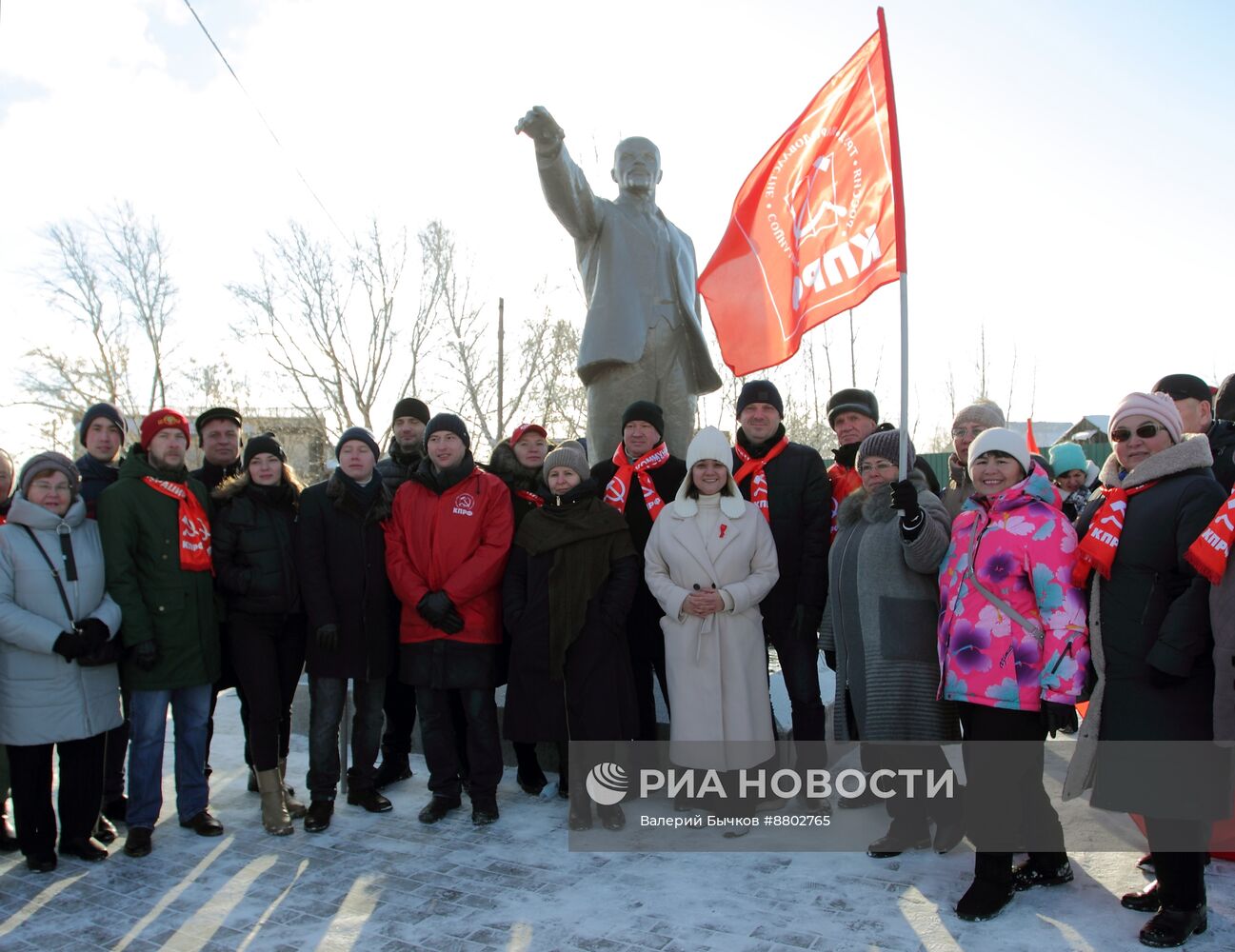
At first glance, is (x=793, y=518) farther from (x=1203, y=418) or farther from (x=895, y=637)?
(x=1203, y=418)

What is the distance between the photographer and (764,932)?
125 inches

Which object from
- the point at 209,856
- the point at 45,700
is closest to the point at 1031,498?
the point at 209,856

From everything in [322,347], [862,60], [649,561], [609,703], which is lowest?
[609,703]

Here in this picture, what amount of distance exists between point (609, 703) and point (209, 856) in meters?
1.91

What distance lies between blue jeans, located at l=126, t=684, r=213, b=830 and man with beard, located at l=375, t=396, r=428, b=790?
3.17 ft

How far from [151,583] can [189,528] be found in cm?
30

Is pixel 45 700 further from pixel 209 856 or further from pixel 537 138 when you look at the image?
pixel 537 138

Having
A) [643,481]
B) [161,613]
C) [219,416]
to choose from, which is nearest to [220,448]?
[219,416]

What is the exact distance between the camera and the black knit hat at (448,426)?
467cm

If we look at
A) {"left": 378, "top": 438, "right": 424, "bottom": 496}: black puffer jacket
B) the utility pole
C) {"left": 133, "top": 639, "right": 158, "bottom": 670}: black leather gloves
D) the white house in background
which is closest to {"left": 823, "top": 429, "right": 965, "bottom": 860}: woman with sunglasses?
{"left": 378, "top": 438, "right": 424, "bottom": 496}: black puffer jacket

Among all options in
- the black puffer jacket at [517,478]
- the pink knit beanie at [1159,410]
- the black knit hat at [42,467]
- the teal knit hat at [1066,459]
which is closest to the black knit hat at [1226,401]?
the pink knit beanie at [1159,410]

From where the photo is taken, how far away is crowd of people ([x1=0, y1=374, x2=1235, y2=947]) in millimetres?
3400

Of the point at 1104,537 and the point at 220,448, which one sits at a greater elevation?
the point at 220,448

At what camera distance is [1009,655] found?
130 inches
